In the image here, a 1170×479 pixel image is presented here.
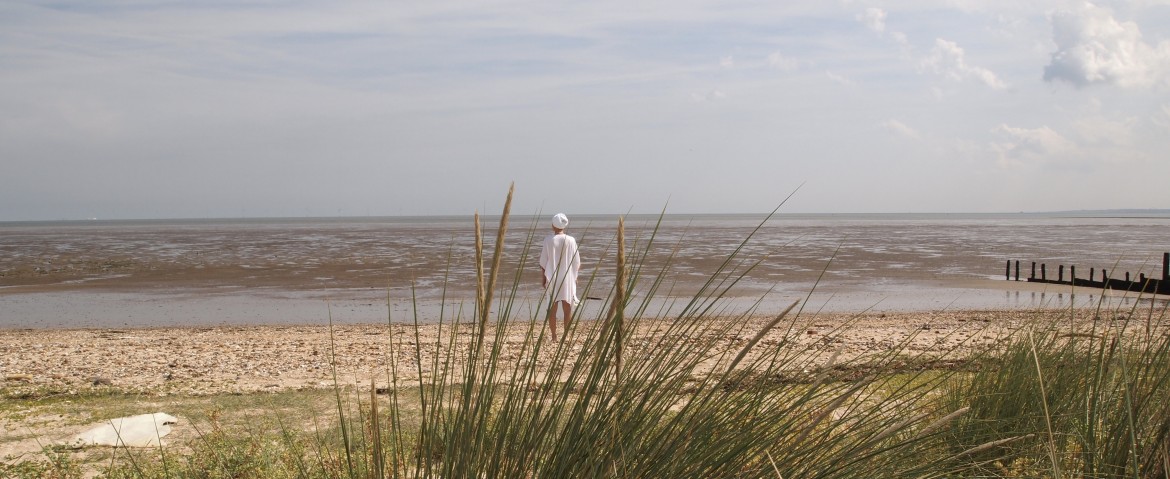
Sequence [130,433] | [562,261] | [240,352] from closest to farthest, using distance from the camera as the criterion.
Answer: [130,433], [562,261], [240,352]

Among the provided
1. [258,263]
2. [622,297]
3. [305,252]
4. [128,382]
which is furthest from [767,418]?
[305,252]

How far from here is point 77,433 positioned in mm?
5430

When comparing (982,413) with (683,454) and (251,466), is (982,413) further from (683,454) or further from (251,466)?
(251,466)

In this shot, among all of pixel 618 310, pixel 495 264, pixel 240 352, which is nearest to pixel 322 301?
pixel 240 352

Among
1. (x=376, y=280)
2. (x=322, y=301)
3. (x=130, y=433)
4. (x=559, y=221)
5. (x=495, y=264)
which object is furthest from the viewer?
(x=376, y=280)

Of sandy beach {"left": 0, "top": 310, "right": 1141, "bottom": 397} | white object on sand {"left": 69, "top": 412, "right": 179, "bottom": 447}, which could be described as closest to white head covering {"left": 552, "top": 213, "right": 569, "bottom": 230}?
sandy beach {"left": 0, "top": 310, "right": 1141, "bottom": 397}

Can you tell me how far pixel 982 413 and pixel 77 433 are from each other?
5.49 metres

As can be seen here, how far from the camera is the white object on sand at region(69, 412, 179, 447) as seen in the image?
516 cm

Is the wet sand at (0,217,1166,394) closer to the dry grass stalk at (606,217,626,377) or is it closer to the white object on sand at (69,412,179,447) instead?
the dry grass stalk at (606,217,626,377)

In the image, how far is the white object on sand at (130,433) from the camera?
16.9ft

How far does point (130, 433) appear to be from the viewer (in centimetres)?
532

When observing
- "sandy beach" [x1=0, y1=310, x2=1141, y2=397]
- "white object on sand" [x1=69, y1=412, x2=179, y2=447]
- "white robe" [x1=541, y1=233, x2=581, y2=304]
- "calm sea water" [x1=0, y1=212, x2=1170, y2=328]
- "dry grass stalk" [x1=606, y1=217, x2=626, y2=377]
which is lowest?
"calm sea water" [x1=0, y1=212, x2=1170, y2=328]

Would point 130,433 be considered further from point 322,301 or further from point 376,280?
point 376,280

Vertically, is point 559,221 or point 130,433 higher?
point 559,221
